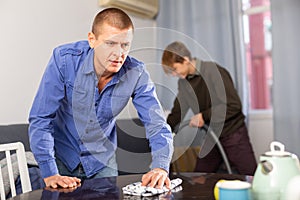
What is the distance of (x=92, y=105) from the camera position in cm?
155

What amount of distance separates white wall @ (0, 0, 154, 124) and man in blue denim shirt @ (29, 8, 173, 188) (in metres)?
1.14

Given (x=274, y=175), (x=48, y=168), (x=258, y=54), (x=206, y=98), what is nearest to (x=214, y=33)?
(x=258, y=54)

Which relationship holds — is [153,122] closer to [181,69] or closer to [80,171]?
[80,171]

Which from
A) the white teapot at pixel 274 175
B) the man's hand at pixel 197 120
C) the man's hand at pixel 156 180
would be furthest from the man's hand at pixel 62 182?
the man's hand at pixel 197 120

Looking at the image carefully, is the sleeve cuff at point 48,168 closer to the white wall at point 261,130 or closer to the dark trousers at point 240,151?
the dark trousers at point 240,151

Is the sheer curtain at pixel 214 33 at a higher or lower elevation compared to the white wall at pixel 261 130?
higher

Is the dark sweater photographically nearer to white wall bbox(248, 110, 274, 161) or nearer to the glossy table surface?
white wall bbox(248, 110, 274, 161)

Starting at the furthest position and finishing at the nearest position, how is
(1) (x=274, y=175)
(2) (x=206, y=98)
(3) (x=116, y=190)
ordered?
(2) (x=206, y=98) < (3) (x=116, y=190) < (1) (x=274, y=175)

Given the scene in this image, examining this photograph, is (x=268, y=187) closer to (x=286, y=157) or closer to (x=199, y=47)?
(x=286, y=157)

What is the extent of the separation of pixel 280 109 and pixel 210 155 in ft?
2.10

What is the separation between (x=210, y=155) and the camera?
3.03 meters

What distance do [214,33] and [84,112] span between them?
2.12m

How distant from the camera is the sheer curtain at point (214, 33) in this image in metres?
3.27

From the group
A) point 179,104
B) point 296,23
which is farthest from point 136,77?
point 296,23
